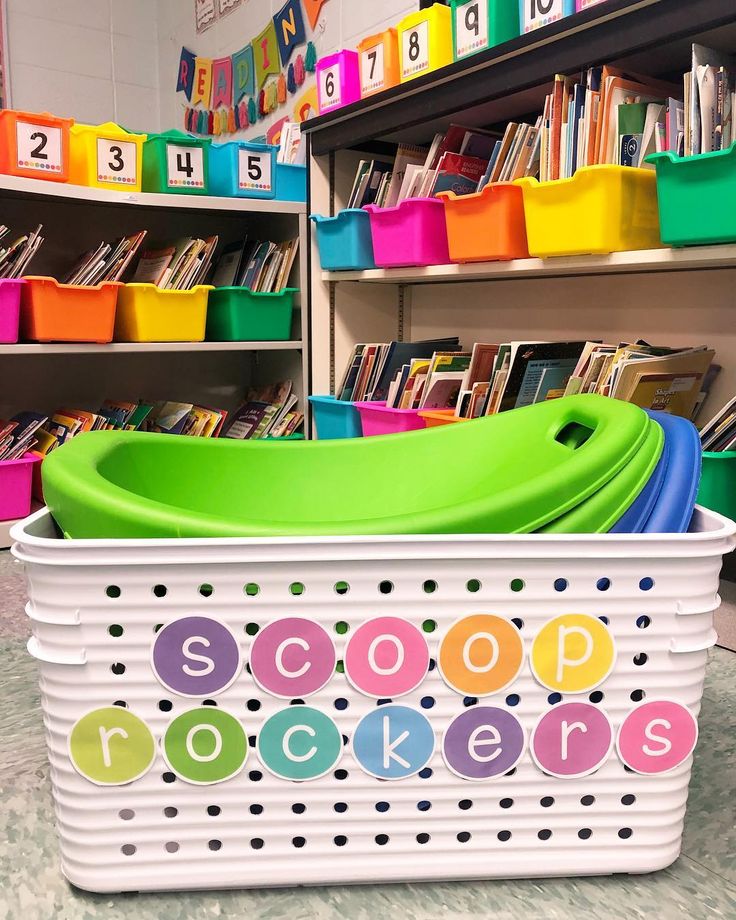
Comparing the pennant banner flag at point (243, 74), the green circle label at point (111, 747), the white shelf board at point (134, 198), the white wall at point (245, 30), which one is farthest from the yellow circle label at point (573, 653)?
the pennant banner flag at point (243, 74)

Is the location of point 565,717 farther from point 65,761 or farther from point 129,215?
point 129,215

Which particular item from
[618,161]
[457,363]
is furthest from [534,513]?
[457,363]

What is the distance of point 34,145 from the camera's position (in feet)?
7.17

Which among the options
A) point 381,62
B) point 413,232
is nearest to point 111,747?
point 413,232

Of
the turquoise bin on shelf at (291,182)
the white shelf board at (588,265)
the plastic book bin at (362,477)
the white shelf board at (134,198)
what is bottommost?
the plastic book bin at (362,477)

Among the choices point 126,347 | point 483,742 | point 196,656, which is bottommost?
point 483,742

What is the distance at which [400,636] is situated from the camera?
2.58 ft

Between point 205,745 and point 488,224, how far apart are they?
148cm

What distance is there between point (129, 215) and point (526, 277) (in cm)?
146

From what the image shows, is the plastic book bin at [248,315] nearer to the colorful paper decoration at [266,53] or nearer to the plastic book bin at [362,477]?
the colorful paper decoration at [266,53]

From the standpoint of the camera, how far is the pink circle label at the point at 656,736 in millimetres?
817

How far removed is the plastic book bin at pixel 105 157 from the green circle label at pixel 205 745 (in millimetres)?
1972

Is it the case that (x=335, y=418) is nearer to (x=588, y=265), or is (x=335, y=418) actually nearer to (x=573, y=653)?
(x=588, y=265)

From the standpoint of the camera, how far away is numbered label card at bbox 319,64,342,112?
2346mm
